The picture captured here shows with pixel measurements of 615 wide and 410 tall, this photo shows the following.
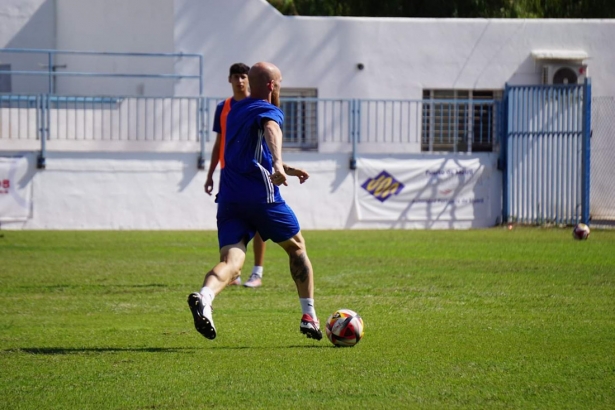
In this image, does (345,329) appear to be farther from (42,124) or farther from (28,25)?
(28,25)

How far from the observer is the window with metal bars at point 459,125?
72.1 feet

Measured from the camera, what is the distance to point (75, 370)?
20.2 feet

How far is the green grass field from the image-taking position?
5.47 m

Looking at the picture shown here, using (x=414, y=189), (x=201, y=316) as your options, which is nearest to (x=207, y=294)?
(x=201, y=316)

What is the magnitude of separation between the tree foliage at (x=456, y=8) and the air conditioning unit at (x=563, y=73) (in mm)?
5387

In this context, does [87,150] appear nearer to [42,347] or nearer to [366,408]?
[42,347]

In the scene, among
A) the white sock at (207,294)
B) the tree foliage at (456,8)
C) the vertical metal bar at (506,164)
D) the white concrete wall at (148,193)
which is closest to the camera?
the white sock at (207,294)

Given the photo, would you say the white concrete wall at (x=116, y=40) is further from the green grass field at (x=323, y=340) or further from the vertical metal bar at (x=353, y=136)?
the green grass field at (x=323, y=340)

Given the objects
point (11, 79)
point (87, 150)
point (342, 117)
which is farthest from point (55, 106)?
point (342, 117)

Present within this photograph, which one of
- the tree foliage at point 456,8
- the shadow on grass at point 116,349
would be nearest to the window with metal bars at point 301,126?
the tree foliage at point 456,8

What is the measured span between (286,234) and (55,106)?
1594 centimetres

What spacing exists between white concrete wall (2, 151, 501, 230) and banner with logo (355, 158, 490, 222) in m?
0.17

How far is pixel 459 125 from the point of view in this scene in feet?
77.4

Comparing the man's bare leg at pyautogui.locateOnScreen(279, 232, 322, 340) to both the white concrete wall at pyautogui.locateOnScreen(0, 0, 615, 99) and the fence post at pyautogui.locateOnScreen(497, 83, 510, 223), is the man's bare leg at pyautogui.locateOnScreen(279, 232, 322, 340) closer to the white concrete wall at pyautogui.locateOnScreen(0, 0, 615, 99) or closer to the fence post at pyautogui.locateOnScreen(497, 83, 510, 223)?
the fence post at pyautogui.locateOnScreen(497, 83, 510, 223)
